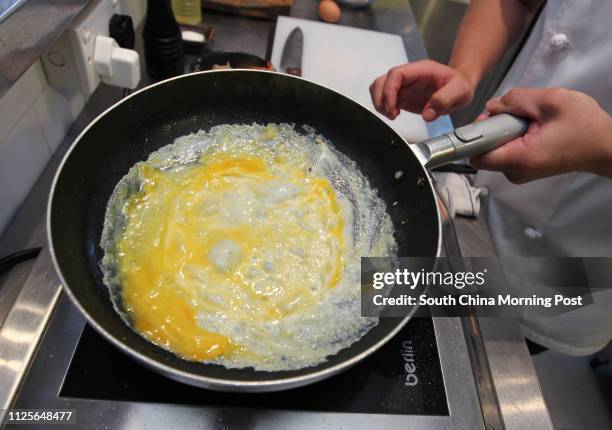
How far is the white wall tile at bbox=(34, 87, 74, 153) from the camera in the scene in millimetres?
783

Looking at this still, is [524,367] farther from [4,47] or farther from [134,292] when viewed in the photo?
[4,47]

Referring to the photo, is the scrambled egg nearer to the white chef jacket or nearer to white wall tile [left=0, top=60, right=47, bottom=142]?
white wall tile [left=0, top=60, right=47, bottom=142]

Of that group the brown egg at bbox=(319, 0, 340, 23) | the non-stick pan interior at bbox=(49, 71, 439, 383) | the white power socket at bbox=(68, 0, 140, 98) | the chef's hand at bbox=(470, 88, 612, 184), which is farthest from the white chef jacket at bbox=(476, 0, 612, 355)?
the white power socket at bbox=(68, 0, 140, 98)

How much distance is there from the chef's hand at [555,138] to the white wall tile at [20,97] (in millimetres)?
811

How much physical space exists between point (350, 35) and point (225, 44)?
43 cm

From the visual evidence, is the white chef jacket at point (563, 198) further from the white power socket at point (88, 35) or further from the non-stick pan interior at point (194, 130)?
the white power socket at point (88, 35)

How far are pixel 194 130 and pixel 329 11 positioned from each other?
0.81 meters

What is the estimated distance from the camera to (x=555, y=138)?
28.1 inches

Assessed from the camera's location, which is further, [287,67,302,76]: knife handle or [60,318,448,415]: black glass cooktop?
[287,67,302,76]: knife handle

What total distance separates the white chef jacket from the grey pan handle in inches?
12.6

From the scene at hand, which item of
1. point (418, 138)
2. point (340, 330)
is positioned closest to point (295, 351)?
point (340, 330)

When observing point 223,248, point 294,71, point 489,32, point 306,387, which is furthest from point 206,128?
point 489,32

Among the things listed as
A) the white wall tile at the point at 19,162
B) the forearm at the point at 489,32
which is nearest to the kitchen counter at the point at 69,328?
the white wall tile at the point at 19,162

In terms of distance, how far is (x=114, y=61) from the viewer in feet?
2.71
